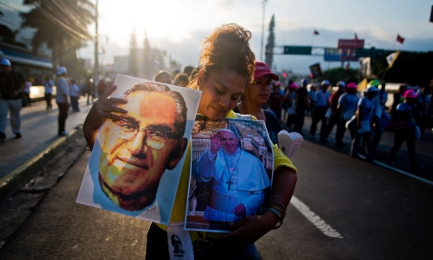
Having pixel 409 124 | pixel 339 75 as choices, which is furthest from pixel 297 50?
pixel 409 124

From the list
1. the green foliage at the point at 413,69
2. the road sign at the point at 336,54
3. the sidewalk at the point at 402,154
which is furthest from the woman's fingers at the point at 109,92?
the road sign at the point at 336,54

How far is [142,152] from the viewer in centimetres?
123

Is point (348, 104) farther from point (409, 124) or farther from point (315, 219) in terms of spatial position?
point (315, 219)

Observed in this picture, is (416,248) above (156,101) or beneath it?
beneath

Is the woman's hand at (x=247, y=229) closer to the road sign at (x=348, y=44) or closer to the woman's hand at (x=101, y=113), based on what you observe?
the woman's hand at (x=101, y=113)

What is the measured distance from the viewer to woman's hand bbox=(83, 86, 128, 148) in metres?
1.26

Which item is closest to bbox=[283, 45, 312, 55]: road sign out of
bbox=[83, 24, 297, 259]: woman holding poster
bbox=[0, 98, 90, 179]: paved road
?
bbox=[0, 98, 90, 179]: paved road

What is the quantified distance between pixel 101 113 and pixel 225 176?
50 centimetres

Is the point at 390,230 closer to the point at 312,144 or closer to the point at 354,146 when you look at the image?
the point at 354,146

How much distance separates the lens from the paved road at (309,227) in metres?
3.39

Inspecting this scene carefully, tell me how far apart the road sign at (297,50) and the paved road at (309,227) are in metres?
47.3

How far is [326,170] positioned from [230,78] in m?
6.36

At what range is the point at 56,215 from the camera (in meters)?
4.23

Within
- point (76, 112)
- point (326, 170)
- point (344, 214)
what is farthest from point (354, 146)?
point (76, 112)
